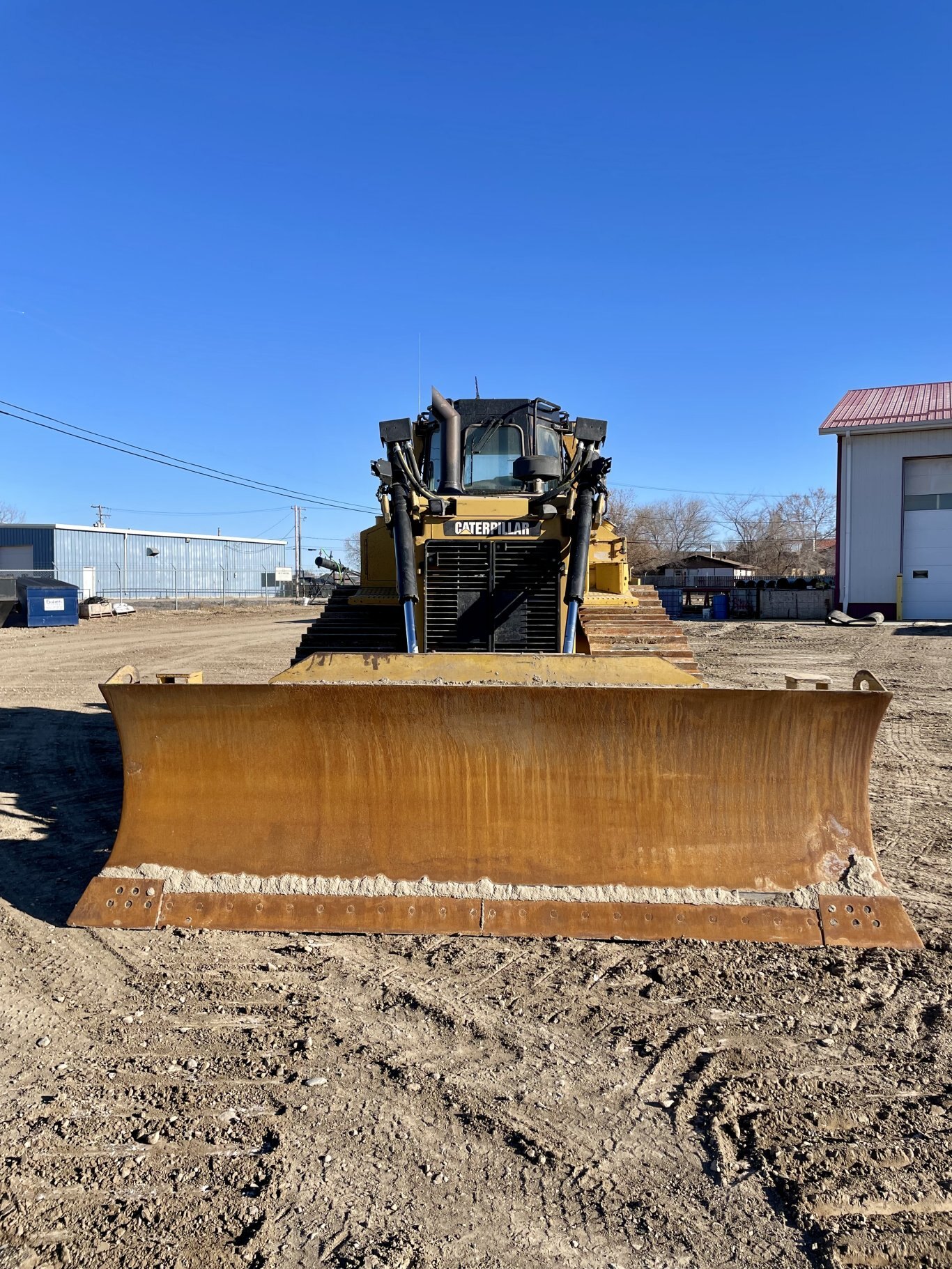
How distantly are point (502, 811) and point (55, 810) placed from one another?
349cm

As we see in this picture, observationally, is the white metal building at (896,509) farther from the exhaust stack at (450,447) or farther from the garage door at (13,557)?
the garage door at (13,557)

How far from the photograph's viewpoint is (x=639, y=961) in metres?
3.60

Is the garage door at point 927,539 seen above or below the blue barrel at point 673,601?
above

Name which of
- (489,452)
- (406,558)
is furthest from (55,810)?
(489,452)

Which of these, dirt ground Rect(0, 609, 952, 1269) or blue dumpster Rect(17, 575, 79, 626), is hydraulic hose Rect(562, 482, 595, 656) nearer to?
dirt ground Rect(0, 609, 952, 1269)

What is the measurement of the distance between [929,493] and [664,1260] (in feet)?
88.4

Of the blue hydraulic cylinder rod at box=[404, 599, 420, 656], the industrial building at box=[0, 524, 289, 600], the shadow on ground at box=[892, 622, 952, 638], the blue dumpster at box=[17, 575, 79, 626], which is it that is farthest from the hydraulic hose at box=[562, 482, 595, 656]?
the industrial building at box=[0, 524, 289, 600]

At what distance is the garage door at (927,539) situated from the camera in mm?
25328

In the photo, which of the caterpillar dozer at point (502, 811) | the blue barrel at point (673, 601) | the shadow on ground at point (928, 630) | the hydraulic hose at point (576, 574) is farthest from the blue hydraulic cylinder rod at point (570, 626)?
the blue barrel at point (673, 601)

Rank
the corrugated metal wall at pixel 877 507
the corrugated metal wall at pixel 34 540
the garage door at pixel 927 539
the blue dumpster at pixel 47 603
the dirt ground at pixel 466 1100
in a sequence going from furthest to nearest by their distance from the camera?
the corrugated metal wall at pixel 34 540
the blue dumpster at pixel 47 603
the corrugated metal wall at pixel 877 507
the garage door at pixel 927 539
the dirt ground at pixel 466 1100

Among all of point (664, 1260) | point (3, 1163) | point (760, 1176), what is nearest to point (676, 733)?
point (760, 1176)

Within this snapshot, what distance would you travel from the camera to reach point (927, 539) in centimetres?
2545

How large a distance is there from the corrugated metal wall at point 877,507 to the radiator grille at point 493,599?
22.9m

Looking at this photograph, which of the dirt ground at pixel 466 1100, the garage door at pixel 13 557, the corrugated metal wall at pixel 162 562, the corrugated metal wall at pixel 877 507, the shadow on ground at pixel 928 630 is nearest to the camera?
the dirt ground at pixel 466 1100
